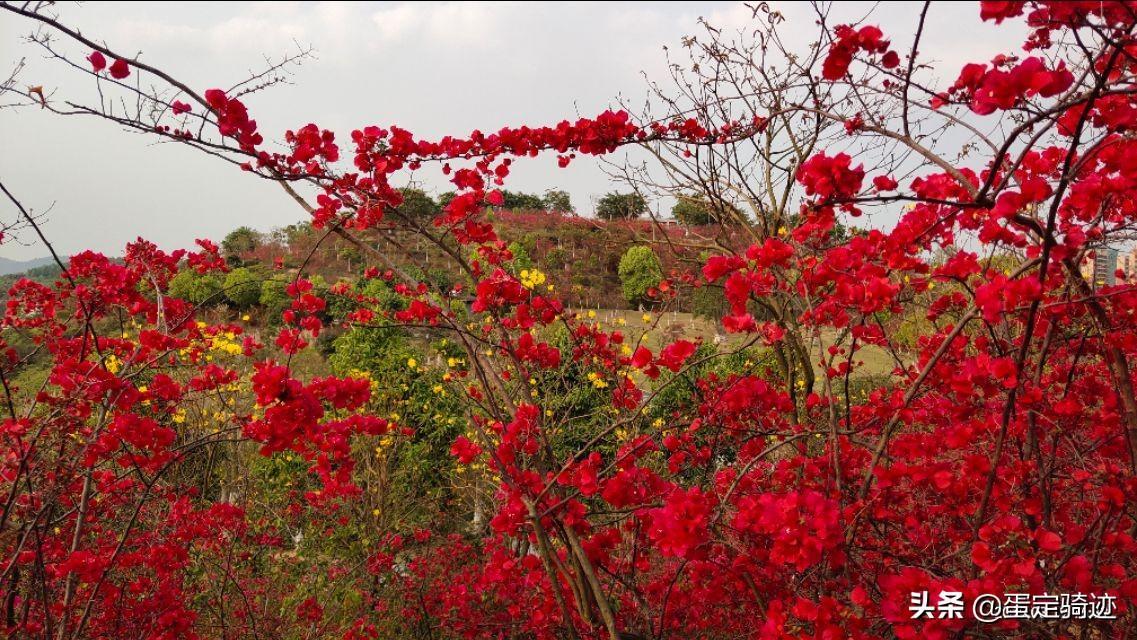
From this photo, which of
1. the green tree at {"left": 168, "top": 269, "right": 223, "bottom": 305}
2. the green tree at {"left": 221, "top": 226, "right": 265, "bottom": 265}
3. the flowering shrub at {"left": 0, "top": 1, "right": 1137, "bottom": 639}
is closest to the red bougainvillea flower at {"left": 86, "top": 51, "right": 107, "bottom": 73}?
the flowering shrub at {"left": 0, "top": 1, "right": 1137, "bottom": 639}

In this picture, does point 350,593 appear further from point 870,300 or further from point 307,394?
point 870,300

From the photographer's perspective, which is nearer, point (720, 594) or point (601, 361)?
point (720, 594)

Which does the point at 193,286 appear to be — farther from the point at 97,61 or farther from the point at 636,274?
the point at 97,61

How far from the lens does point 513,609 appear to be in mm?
2990

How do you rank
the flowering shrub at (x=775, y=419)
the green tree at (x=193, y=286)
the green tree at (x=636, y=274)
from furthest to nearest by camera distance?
the green tree at (x=636, y=274) → the green tree at (x=193, y=286) → the flowering shrub at (x=775, y=419)

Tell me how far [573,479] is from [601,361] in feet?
4.04

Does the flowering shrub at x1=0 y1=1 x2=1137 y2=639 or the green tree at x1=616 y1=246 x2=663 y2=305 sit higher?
the green tree at x1=616 y1=246 x2=663 y2=305

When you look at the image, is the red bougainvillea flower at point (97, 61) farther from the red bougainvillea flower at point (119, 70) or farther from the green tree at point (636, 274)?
the green tree at point (636, 274)

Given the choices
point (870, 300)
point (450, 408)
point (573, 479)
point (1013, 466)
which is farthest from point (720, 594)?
point (450, 408)

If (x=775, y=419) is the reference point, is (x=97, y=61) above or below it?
above

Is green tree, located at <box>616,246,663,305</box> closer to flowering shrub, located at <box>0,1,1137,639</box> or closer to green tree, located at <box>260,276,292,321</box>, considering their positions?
green tree, located at <box>260,276,292,321</box>

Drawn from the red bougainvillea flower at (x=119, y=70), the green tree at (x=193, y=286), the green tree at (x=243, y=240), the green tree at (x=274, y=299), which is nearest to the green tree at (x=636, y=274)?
the green tree at (x=274, y=299)

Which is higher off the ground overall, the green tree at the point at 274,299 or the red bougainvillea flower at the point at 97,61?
the green tree at the point at 274,299

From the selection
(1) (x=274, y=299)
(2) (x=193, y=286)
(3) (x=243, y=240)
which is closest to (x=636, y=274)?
(1) (x=274, y=299)
